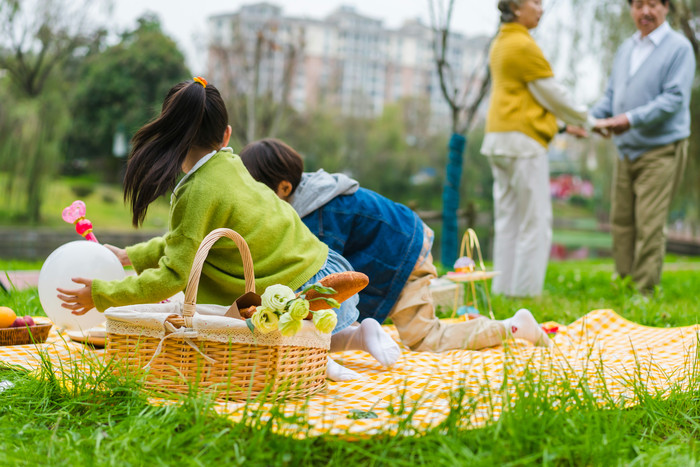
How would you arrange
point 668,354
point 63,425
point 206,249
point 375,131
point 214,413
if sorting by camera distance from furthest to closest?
point 375,131, point 668,354, point 206,249, point 63,425, point 214,413

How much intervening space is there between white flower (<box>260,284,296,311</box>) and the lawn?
0.35 metres

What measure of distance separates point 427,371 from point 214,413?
3.59ft

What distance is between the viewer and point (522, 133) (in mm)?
4473

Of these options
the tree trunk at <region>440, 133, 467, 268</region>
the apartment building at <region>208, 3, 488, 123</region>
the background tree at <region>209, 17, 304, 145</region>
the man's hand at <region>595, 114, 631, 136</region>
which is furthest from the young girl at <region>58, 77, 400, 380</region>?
the apartment building at <region>208, 3, 488, 123</region>

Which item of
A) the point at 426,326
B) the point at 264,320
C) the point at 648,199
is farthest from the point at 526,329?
the point at 648,199

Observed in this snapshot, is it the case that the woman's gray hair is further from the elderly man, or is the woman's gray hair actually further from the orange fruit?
the orange fruit

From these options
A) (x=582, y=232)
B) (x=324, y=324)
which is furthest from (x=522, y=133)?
(x=582, y=232)

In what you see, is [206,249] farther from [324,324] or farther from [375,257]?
[375,257]

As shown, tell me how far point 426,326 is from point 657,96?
2.78m

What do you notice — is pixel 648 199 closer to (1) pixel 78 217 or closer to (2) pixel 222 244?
(2) pixel 222 244

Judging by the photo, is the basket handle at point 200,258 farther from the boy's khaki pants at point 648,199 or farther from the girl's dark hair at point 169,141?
the boy's khaki pants at point 648,199

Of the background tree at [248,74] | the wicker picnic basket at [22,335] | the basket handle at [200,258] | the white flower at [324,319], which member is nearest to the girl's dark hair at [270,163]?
the basket handle at [200,258]

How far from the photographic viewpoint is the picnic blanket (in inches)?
67.2

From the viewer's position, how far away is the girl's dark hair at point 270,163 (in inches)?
111
